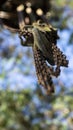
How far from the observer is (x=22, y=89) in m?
4.40

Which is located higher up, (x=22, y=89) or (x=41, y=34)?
(x=22, y=89)

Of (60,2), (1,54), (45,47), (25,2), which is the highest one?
(60,2)

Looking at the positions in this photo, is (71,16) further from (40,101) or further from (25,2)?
(25,2)

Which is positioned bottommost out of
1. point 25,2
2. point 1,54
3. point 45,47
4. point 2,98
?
point 45,47

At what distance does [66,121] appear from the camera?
338 cm

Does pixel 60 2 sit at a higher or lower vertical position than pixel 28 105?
higher

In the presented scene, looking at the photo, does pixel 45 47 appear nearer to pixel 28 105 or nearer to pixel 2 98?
pixel 2 98

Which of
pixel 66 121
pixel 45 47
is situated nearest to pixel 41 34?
A: pixel 45 47

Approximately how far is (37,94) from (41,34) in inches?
115

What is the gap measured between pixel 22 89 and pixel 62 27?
2.77 ft

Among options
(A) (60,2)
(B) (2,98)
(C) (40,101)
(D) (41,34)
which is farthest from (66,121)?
(D) (41,34)

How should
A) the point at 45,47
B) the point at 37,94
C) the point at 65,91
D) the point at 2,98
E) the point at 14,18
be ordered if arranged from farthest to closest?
the point at 37,94 → the point at 65,91 → the point at 2,98 → the point at 14,18 → the point at 45,47

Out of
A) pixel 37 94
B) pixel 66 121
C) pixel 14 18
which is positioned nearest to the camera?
pixel 14 18

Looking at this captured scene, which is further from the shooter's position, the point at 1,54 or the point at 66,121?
the point at 1,54
